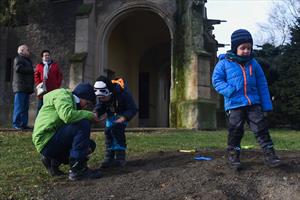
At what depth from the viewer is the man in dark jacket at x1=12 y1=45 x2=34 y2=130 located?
1094cm

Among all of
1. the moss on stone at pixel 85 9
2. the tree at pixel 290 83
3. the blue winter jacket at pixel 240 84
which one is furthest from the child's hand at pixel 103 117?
the tree at pixel 290 83

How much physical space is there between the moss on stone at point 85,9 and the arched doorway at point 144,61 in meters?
2.23

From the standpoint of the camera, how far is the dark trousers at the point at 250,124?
539cm

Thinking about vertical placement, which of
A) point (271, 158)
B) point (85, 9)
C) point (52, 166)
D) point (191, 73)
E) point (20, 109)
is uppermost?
point (85, 9)

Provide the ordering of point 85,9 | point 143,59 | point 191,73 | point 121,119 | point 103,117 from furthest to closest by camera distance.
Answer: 1. point 143,59
2. point 85,9
3. point 191,73
4. point 121,119
5. point 103,117

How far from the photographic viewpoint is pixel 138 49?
23547mm

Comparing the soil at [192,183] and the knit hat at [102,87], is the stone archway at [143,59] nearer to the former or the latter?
the knit hat at [102,87]

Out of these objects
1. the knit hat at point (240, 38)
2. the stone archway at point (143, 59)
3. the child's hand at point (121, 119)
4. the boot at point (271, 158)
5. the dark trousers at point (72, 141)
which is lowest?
the boot at point (271, 158)

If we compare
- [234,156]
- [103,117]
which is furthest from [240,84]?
[103,117]

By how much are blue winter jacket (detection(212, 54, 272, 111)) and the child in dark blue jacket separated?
4.07 ft

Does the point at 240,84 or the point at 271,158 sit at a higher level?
the point at 240,84

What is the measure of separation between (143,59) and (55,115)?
1935cm

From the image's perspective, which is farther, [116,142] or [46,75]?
[46,75]

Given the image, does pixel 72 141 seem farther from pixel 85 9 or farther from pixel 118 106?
pixel 85 9
